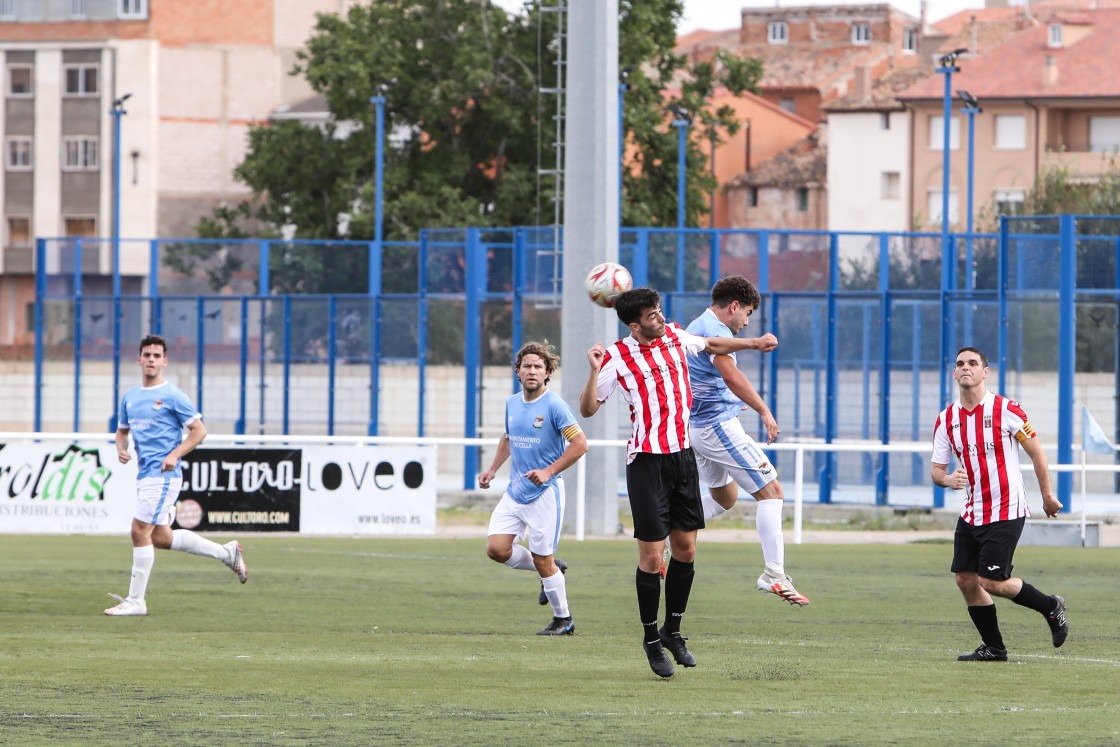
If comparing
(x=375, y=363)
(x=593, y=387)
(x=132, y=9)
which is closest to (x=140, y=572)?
(x=593, y=387)

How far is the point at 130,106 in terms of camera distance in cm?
6788

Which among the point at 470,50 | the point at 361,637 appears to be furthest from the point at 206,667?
the point at 470,50

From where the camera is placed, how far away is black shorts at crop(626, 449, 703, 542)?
9305 millimetres

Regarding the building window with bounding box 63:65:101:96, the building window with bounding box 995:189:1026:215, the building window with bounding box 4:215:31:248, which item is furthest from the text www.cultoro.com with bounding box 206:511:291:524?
the building window with bounding box 4:215:31:248

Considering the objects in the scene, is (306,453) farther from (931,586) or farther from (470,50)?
(470,50)

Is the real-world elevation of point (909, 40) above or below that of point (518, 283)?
above

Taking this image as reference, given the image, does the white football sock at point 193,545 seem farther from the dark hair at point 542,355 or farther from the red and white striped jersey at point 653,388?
the red and white striped jersey at point 653,388

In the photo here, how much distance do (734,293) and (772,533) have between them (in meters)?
1.61

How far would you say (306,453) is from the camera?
2086 cm

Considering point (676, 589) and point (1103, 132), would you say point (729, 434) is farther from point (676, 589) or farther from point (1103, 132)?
point (1103, 132)

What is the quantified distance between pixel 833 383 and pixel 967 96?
20.9 m

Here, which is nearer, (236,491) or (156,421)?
(156,421)

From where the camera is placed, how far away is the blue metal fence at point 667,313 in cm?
2467

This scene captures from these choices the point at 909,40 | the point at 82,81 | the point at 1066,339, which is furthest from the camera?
the point at 909,40
